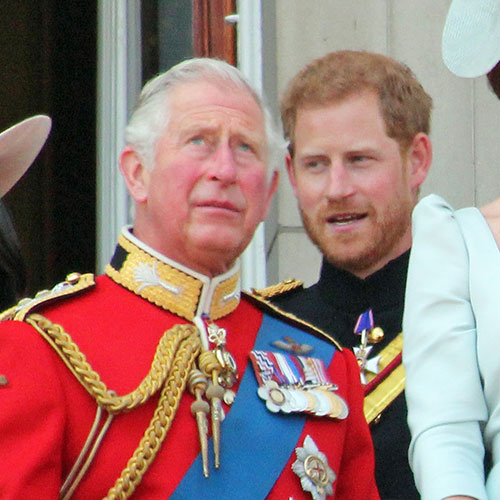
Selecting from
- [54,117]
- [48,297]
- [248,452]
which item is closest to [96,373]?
[48,297]

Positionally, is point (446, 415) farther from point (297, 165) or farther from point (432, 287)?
point (297, 165)

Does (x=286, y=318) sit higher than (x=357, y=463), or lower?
higher

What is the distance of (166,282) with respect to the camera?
2693 millimetres

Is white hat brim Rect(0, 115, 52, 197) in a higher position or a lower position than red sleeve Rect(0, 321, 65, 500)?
higher

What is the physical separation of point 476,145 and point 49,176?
1.67m

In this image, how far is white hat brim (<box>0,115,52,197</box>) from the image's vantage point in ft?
8.47

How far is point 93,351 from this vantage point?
258 centimetres

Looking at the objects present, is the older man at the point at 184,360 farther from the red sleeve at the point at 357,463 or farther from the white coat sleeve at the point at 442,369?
the white coat sleeve at the point at 442,369

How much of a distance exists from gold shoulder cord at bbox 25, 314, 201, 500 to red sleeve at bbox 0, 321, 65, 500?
0.15 feet

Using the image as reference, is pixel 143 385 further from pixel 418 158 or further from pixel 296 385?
pixel 418 158

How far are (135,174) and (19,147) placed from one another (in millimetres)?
251

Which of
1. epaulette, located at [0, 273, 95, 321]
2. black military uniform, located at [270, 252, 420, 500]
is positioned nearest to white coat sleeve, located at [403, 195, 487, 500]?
epaulette, located at [0, 273, 95, 321]

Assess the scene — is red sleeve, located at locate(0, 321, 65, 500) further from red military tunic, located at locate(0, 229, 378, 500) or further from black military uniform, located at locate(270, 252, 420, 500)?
black military uniform, located at locate(270, 252, 420, 500)

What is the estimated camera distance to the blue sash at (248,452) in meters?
2.54
